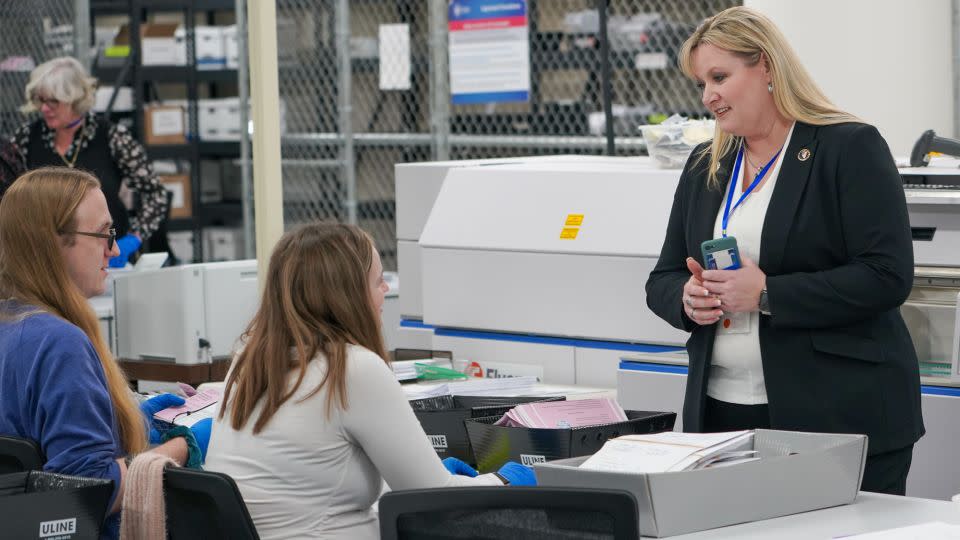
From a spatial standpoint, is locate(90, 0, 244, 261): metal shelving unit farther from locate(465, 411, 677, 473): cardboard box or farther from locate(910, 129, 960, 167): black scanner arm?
locate(465, 411, 677, 473): cardboard box

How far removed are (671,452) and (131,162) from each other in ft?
12.5

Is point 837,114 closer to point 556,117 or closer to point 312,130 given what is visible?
point 556,117

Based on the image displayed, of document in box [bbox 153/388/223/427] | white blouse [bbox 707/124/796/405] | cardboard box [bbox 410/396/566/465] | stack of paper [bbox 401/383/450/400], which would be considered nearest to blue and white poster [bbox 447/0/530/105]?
stack of paper [bbox 401/383/450/400]

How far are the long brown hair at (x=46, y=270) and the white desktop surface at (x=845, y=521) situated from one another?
1.05 metres

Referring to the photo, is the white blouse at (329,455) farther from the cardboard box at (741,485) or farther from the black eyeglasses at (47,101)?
the black eyeglasses at (47,101)

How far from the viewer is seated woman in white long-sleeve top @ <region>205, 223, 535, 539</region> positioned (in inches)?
82.7

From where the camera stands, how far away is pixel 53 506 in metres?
1.91

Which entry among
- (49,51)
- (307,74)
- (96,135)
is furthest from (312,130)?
(96,135)

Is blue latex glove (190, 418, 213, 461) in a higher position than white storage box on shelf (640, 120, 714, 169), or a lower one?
lower

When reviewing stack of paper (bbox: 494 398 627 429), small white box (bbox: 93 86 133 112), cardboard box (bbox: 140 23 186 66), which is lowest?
stack of paper (bbox: 494 398 627 429)

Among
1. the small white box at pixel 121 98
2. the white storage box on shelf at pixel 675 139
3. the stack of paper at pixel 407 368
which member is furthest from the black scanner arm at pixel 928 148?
the small white box at pixel 121 98

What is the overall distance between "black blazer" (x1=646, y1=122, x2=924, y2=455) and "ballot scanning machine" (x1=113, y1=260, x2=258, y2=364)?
2331 mm

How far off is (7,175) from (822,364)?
13.2ft

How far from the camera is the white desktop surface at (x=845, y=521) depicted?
6.58 feet
